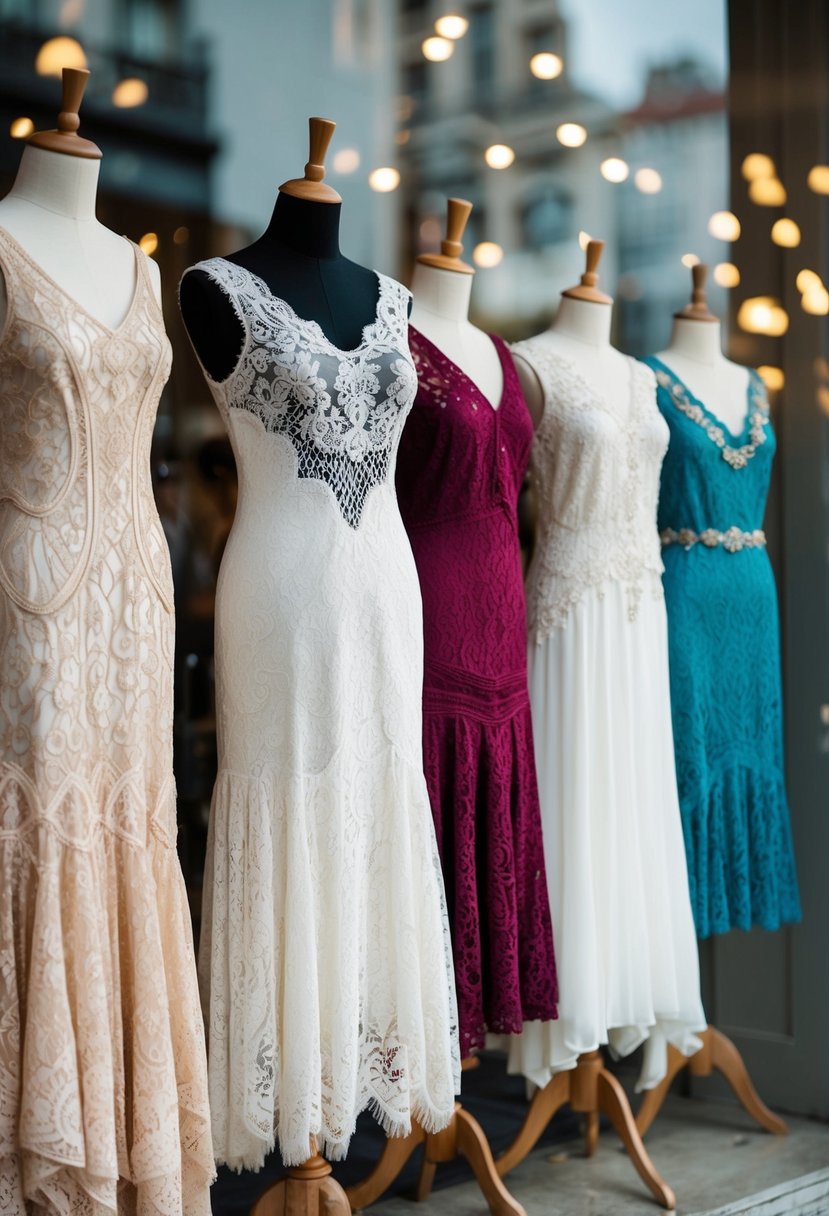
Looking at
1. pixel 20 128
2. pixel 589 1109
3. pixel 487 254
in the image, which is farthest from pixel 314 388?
pixel 589 1109

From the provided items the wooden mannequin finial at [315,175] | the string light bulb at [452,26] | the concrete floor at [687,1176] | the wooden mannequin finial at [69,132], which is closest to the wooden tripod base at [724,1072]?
the concrete floor at [687,1176]

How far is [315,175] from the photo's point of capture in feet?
7.85

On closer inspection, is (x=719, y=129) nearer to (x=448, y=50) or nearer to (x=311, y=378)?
Answer: (x=448, y=50)

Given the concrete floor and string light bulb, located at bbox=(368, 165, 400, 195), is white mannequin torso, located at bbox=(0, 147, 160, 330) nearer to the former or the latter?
string light bulb, located at bbox=(368, 165, 400, 195)

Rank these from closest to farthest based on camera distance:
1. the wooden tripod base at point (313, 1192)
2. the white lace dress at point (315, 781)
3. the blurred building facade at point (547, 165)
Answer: the white lace dress at point (315, 781)
the wooden tripod base at point (313, 1192)
the blurred building facade at point (547, 165)

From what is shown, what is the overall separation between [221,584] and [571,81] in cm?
206

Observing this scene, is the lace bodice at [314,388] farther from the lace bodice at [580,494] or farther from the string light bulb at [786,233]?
the string light bulb at [786,233]

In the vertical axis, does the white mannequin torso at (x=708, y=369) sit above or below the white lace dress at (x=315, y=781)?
above

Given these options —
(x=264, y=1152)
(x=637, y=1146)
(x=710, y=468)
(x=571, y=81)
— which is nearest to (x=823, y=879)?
(x=637, y=1146)

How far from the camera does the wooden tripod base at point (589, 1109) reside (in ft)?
9.89

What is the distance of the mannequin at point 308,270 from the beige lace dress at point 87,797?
0.18 m

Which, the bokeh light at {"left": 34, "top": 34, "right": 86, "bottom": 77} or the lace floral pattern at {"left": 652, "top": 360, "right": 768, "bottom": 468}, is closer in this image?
the bokeh light at {"left": 34, "top": 34, "right": 86, "bottom": 77}

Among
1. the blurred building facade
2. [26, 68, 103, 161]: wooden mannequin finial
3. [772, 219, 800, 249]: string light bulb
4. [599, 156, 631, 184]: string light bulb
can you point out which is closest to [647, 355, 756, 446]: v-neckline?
the blurred building facade

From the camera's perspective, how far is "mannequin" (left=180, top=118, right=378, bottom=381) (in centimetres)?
230
